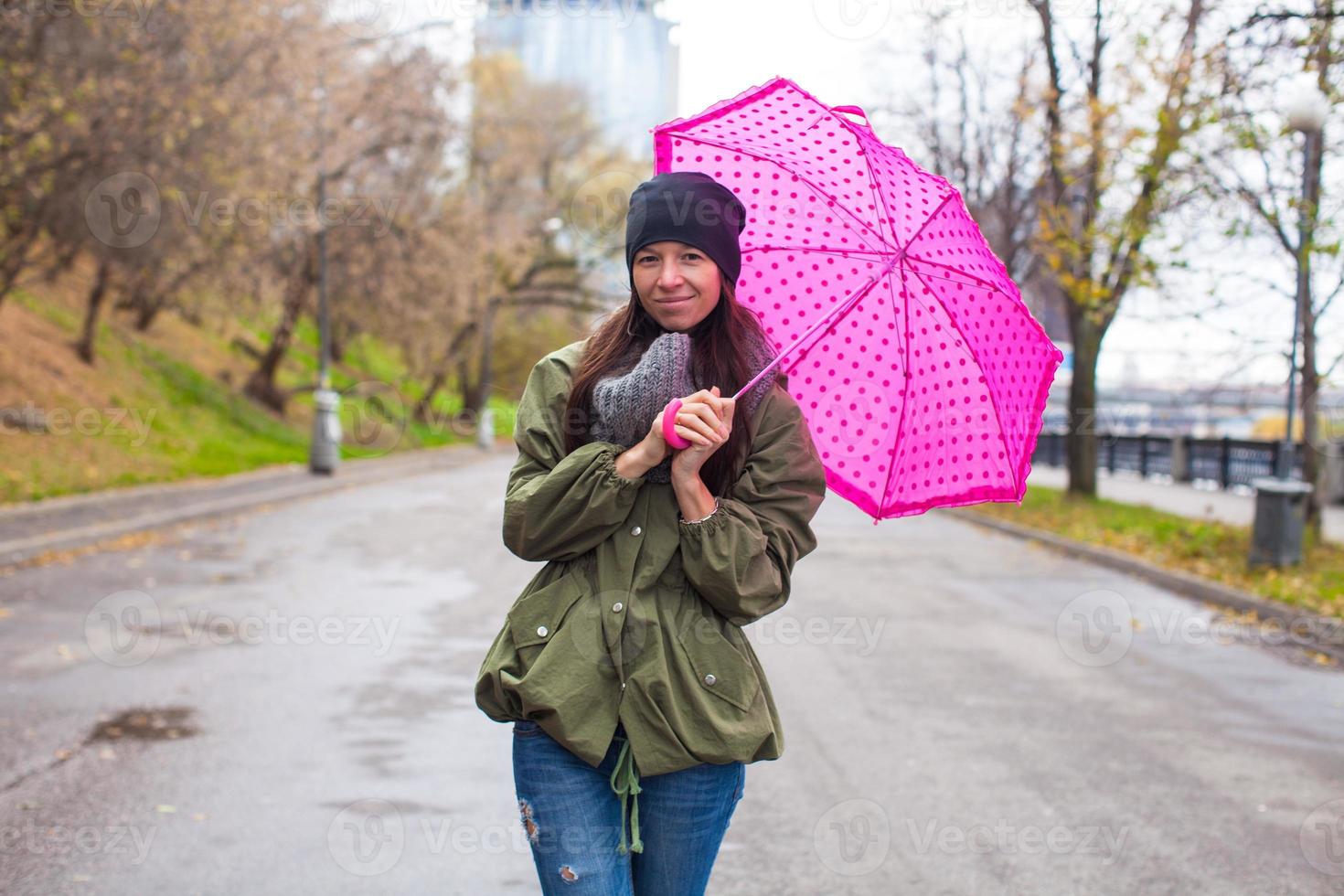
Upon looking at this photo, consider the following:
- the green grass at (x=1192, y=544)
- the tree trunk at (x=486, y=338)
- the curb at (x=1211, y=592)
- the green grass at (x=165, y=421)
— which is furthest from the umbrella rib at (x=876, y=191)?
the tree trunk at (x=486, y=338)

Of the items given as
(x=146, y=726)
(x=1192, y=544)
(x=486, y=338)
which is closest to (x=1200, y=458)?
(x=1192, y=544)

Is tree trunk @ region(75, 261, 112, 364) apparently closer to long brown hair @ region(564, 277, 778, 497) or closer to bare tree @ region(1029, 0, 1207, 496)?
bare tree @ region(1029, 0, 1207, 496)

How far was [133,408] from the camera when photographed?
23.5m

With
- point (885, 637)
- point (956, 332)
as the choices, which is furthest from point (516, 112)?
point (956, 332)

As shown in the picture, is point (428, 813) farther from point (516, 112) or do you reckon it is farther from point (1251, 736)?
point (516, 112)

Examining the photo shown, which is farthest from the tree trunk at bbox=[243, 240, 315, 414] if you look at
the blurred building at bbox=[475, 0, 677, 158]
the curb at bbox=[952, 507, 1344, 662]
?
the blurred building at bbox=[475, 0, 677, 158]

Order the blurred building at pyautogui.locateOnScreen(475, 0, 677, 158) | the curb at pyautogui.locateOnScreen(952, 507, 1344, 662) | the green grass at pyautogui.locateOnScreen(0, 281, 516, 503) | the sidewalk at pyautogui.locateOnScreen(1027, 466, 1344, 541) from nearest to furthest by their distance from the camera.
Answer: the curb at pyautogui.locateOnScreen(952, 507, 1344, 662) → the green grass at pyautogui.locateOnScreen(0, 281, 516, 503) → the sidewalk at pyautogui.locateOnScreen(1027, 466, 1344, 541) → the blurred building at pyautogui.locateOnScreen(475, 0, 677, 158)

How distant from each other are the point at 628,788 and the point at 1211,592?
10.6 metres

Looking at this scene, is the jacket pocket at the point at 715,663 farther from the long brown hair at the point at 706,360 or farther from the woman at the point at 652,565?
the long brown hair at the point at 706,360

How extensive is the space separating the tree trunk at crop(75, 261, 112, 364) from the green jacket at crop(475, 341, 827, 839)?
72.1 ft

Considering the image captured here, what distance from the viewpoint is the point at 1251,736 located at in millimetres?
6703

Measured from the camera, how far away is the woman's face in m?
2.39

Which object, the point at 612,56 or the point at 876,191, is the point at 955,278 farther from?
the point at 612,56

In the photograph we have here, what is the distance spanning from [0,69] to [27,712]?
9827mm
